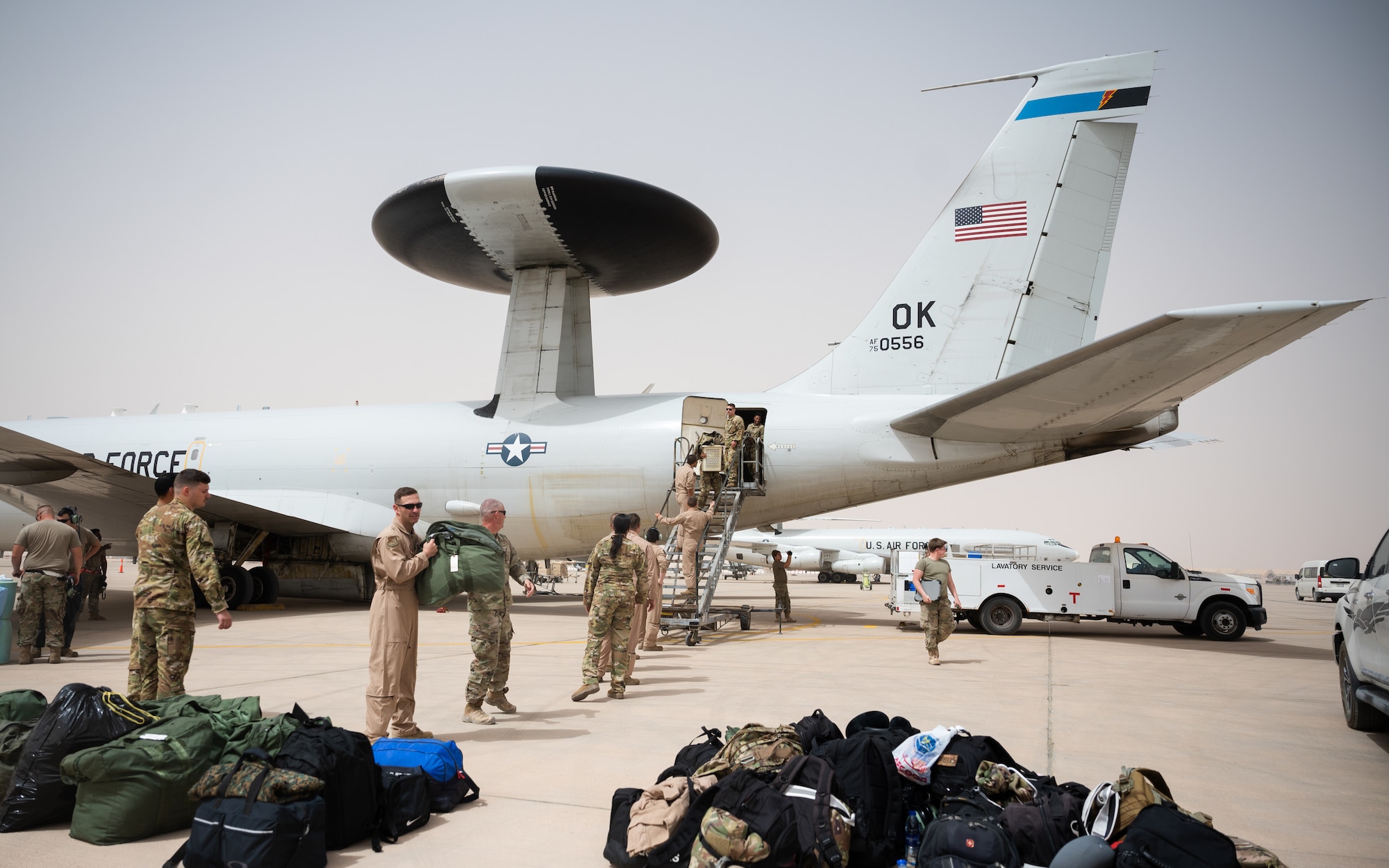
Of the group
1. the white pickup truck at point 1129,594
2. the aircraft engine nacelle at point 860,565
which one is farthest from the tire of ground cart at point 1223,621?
the aircraft engine nacelle at point 860,565

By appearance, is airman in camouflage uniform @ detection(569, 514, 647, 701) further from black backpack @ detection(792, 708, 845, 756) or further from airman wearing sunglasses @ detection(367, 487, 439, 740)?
black backpack @ detection(792, 708, 845, 756)

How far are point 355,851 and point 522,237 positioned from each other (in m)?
14.0

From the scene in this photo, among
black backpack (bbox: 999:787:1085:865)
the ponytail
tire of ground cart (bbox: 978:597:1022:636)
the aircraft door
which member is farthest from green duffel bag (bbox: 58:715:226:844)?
the aircraft door

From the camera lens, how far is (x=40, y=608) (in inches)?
388

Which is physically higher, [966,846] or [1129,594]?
[1129,594]

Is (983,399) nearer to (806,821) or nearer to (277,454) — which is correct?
(806,821)

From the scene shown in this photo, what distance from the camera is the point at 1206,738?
22.0ft

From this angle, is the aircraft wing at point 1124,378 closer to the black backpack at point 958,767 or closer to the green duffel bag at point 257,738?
the black backpack at point 958,767

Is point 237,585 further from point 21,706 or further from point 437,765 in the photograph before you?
point 437,765

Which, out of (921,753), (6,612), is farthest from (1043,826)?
(6,612)

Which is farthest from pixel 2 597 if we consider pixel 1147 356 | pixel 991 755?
pixel 1147 356

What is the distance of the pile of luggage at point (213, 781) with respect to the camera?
3.76 metres

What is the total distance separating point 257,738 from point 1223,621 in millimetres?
15662

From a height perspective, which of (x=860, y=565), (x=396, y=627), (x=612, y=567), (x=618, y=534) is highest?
(x=618, y=534)
